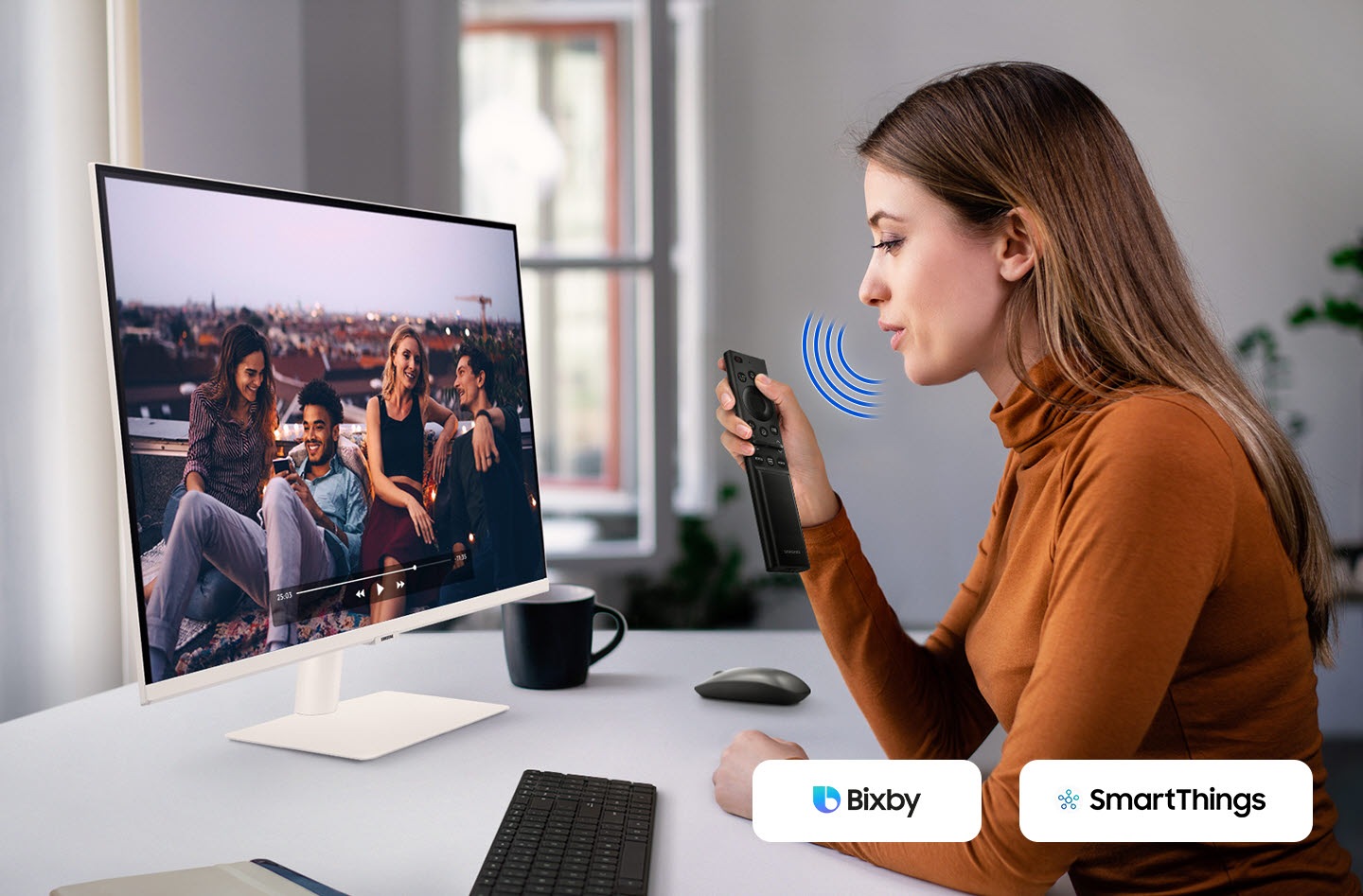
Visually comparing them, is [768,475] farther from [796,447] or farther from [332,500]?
[332,500]

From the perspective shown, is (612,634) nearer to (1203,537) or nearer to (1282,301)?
(1203,537)

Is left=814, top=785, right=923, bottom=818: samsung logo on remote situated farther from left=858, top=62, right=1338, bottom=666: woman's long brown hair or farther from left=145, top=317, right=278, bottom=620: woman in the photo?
left=145, top=317, right=278, bottom=620: woman

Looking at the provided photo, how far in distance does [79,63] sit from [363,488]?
33.8 inches

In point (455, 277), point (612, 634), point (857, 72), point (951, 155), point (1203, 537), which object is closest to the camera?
point (1203, 537)

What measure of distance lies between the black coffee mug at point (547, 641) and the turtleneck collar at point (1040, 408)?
1.64 feet

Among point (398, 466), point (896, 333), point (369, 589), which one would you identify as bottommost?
point (369, 589)

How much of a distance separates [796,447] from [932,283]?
0.85ft

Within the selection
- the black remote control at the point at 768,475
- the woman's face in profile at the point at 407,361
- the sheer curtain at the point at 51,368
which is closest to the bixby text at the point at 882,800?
the black remote control at the point at 768,475

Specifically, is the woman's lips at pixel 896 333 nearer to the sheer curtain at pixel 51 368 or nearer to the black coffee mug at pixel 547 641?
the black coffee mug at pixel 547 641

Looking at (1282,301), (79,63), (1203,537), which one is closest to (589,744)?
(1203,537)

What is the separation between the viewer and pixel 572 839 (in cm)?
72

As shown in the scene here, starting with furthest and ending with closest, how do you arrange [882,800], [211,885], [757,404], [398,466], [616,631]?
1. [616,631]
2. [757,404]
3. [398,466]
4. [882,800]
5. [211,885]

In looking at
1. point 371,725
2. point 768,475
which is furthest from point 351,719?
point 768,475

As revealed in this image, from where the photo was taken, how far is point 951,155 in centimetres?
90
